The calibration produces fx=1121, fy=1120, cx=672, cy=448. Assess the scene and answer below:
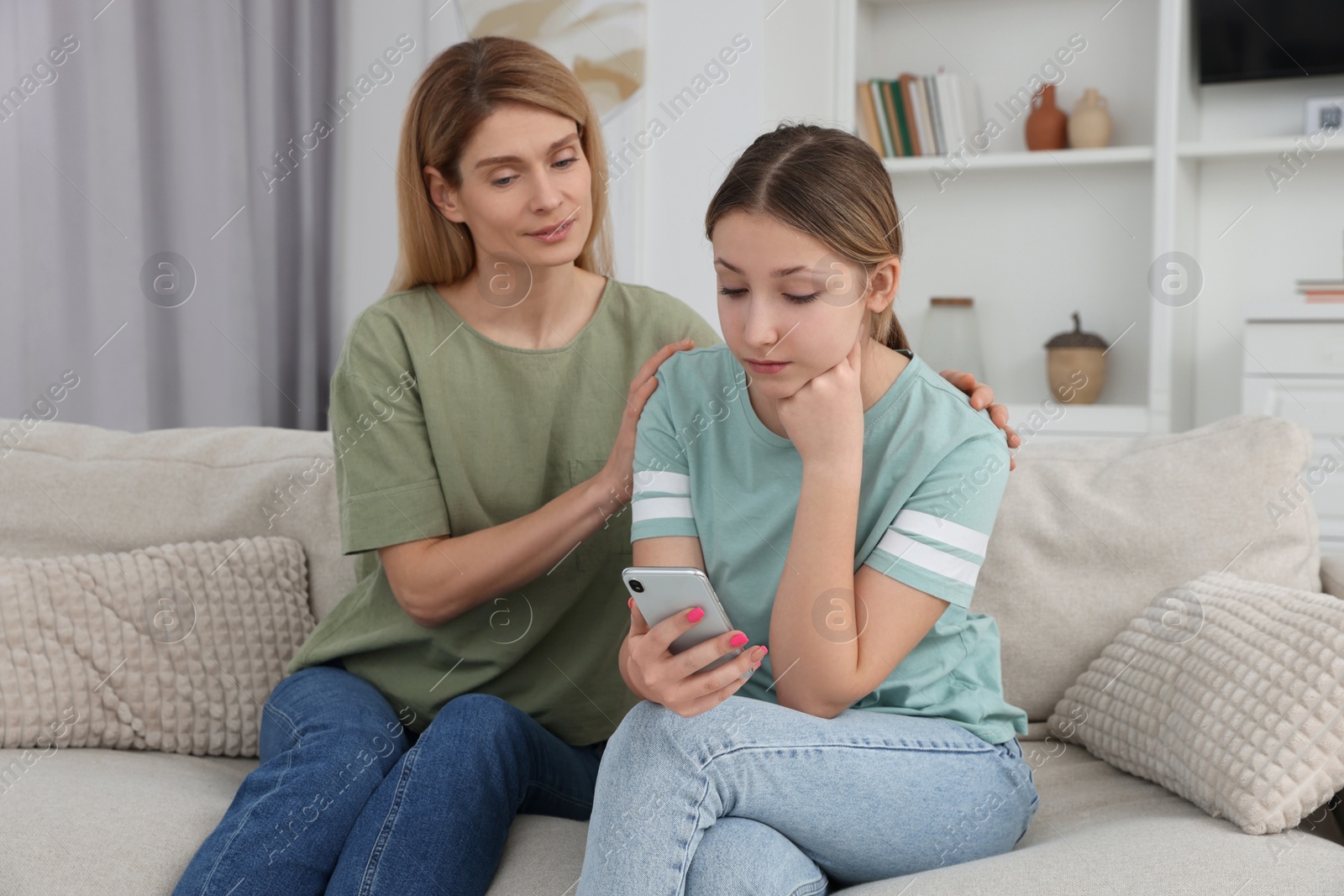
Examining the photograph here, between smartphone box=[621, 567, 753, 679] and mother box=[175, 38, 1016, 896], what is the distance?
282 mm

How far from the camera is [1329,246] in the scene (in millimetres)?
3254

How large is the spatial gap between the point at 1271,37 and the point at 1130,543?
2.42 m

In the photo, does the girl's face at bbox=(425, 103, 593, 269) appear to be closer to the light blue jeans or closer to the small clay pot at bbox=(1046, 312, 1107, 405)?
the light blue jeans

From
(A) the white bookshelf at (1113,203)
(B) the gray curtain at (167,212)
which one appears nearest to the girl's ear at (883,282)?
(B) the gray curtain at (167,212)

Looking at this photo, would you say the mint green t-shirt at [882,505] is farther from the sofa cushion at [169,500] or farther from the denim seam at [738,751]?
the sofa cushion at [169,500]

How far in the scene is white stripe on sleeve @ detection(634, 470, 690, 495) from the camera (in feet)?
3.61

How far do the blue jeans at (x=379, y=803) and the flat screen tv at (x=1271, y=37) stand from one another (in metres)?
2.94

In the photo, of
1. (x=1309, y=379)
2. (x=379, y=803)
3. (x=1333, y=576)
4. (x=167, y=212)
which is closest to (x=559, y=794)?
(x=379, y=803)

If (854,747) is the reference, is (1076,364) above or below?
above

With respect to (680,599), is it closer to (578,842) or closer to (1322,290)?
(578,842)

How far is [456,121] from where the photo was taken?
4.11 feet

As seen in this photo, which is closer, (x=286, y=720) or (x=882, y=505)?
(x=882, y=505)

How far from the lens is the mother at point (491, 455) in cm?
121

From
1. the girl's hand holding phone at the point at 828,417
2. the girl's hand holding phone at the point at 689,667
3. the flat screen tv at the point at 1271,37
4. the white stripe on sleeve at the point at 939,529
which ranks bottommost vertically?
the girl's hand holding phone at the point at 689,667
